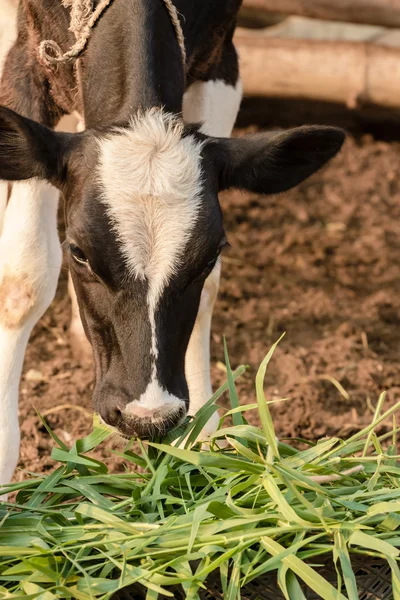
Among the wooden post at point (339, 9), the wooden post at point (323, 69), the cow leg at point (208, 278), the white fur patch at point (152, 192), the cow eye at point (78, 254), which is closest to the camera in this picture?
the white fur patch at point (152, 192)

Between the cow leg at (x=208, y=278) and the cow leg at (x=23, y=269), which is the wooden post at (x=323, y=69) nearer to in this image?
the cow leg at (x=208, y=278)

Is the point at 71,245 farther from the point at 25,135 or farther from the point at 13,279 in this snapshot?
the point at 13,279

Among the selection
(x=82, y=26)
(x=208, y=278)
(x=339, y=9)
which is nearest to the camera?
(x=82, y=26)

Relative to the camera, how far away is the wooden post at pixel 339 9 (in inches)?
299

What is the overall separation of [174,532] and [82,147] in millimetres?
1474

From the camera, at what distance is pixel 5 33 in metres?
4.94

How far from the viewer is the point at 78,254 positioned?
375cm

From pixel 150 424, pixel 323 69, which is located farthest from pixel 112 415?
pixel 323 69

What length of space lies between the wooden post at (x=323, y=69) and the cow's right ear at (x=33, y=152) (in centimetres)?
469

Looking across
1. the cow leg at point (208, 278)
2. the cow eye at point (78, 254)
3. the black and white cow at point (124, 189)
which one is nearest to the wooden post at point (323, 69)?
the cow leg at point (208, 278)

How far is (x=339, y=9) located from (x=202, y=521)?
5368mm

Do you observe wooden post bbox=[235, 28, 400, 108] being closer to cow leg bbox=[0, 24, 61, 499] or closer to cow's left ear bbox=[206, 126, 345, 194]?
cow leg bbox=[0, 24, 61, 499]

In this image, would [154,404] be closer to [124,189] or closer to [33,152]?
[124,189]

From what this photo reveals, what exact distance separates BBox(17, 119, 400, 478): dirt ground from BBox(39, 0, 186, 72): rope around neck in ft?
5.34
